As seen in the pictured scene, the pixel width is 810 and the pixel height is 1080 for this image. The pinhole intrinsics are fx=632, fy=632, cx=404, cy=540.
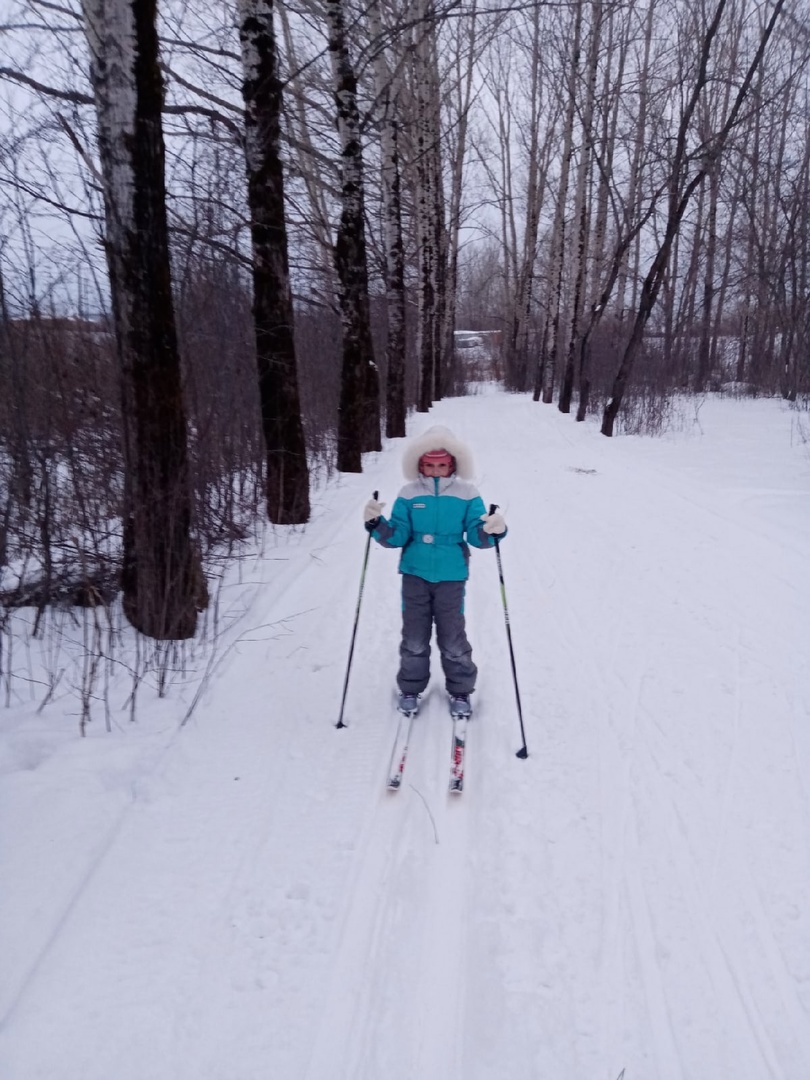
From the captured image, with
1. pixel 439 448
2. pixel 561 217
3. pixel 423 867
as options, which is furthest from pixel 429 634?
pixel 561 217

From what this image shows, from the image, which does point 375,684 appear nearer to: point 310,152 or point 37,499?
point 37,499

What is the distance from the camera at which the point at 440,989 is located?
2.19 metres

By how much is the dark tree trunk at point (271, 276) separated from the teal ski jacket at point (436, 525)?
13.1 ft

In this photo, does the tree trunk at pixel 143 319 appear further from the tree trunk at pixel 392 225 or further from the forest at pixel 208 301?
the tree trunk at pixel 392 225

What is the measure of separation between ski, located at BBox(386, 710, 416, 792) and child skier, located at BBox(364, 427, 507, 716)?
0.23ft

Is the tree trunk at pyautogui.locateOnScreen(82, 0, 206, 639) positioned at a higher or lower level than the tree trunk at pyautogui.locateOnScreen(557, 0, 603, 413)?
lower

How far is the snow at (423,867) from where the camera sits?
203 centimetres

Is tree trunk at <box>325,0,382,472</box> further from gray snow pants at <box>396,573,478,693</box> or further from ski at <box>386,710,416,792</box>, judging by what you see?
ski at <box>386,710,416,792</box>

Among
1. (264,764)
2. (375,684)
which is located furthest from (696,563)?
(264,764)

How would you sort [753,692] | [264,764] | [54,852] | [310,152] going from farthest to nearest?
[310,152]
[753,692]
[264,764]
[54,852]

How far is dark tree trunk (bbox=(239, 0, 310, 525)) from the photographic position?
6.27m

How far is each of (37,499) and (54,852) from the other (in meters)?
2.43

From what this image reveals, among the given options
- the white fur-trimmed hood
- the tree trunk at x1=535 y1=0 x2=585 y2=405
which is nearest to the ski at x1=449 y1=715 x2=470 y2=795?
the white fur-trimmed hood

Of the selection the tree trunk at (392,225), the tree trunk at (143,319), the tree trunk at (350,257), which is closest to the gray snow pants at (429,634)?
the tree trunk at (143,319)
